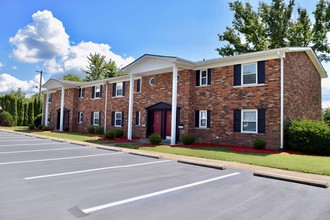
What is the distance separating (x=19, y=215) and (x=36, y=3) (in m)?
15.9

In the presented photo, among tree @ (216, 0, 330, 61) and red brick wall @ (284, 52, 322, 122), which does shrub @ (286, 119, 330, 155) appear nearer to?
red brick wall @ (284, 52, 322, 122)

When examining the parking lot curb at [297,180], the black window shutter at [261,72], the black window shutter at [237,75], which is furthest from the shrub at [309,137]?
the parking lot curb at [297,180]

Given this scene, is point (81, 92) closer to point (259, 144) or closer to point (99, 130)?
point (99, 130)

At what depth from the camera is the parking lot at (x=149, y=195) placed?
4.32 metres

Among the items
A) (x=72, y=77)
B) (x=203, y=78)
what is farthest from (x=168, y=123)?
(x=72, y=77)

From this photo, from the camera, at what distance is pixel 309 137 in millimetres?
12773

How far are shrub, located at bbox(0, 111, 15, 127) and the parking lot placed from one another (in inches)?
1275

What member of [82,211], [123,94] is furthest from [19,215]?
[123,94]

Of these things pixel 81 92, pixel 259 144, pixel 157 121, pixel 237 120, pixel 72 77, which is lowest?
pixel 259 144

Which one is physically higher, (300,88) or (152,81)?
(152,81)

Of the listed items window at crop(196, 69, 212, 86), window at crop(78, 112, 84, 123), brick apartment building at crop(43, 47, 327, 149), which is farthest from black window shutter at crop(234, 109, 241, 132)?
window at crop(78, 112, 84, 123)

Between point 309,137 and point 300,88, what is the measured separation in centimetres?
434

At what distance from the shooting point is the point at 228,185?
20.8 feet

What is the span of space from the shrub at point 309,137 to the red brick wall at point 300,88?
3.14ft
